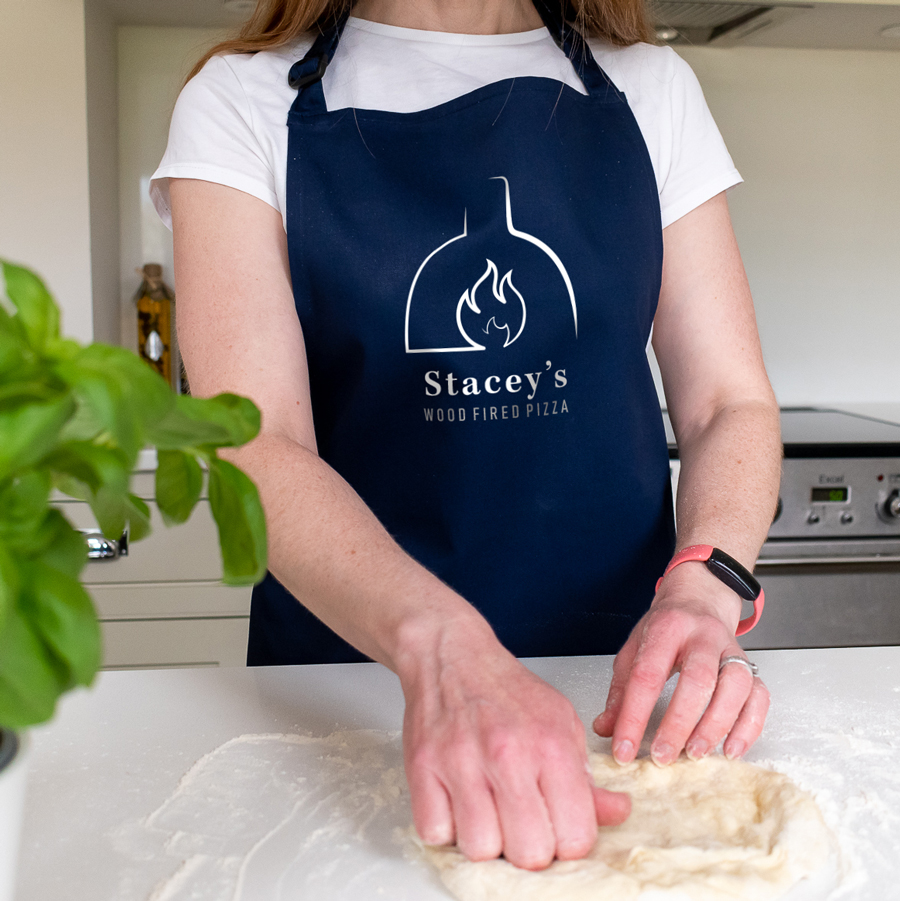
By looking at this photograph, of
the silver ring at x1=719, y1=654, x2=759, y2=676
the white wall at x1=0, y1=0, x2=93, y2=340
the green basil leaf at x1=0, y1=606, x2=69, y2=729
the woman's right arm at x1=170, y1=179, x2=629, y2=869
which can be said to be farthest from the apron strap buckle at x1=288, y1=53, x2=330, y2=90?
the white wall at x1=0, y1=0, x2=93, y2=340

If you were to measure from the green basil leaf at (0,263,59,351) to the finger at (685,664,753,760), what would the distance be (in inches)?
19.1

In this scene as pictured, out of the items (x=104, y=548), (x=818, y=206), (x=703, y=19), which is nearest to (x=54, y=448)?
(x=104, y=548)

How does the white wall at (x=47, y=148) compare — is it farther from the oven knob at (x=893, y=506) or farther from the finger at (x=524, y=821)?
the finger at (x=524, y=821)

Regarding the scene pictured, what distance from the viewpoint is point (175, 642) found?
186 centimetres

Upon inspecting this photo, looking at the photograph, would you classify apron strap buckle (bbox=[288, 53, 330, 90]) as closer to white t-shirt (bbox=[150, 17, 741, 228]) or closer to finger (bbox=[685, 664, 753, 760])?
white t-shirt (bbox=[150, 17, 741, 228])

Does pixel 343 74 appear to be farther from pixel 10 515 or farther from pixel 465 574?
pixel 10 515

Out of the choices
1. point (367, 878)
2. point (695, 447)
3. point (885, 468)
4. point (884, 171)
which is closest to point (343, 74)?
point (695, 447)

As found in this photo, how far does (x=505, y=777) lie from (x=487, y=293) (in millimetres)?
555

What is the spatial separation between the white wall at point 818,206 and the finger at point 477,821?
6.82ft

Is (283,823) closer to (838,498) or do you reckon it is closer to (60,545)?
(60,545)

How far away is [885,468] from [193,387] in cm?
141

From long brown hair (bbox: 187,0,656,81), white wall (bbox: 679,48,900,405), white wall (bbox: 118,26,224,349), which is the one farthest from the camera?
white wall (bbox: 679,48,900,405)

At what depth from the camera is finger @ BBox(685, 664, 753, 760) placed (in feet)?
1.99

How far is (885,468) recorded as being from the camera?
69.3 inches
